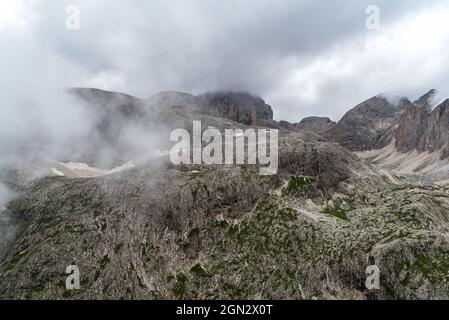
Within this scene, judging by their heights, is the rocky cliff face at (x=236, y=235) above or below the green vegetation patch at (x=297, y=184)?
below

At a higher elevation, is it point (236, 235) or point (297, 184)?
point (297, 184)

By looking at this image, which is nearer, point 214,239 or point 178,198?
point 214,239

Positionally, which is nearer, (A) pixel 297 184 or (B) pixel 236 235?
(B) pixel 236 235

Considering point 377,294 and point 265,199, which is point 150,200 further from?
point 377,294

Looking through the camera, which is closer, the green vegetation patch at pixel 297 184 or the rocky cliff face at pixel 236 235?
the rocky cliff face at pixel 236 235

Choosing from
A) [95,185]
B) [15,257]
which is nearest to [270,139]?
[95,185]

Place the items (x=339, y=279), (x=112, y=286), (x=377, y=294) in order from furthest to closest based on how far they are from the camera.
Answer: (x=112, y=286) → (x=339, y=279) → (x=377, y=294)

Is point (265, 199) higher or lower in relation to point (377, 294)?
higher

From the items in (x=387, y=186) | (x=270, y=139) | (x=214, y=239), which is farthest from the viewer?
(x=270, y=139)

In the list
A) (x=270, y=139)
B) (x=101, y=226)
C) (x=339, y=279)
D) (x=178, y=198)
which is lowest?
(x=339, y=279)

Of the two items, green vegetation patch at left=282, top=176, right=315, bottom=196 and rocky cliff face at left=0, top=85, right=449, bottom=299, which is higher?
green vegetation patch at left=282, top=176, right=315, bottom=196

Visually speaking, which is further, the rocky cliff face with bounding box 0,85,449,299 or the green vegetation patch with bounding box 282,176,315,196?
the green vegetation patch with bounding box 282,176,315,196
